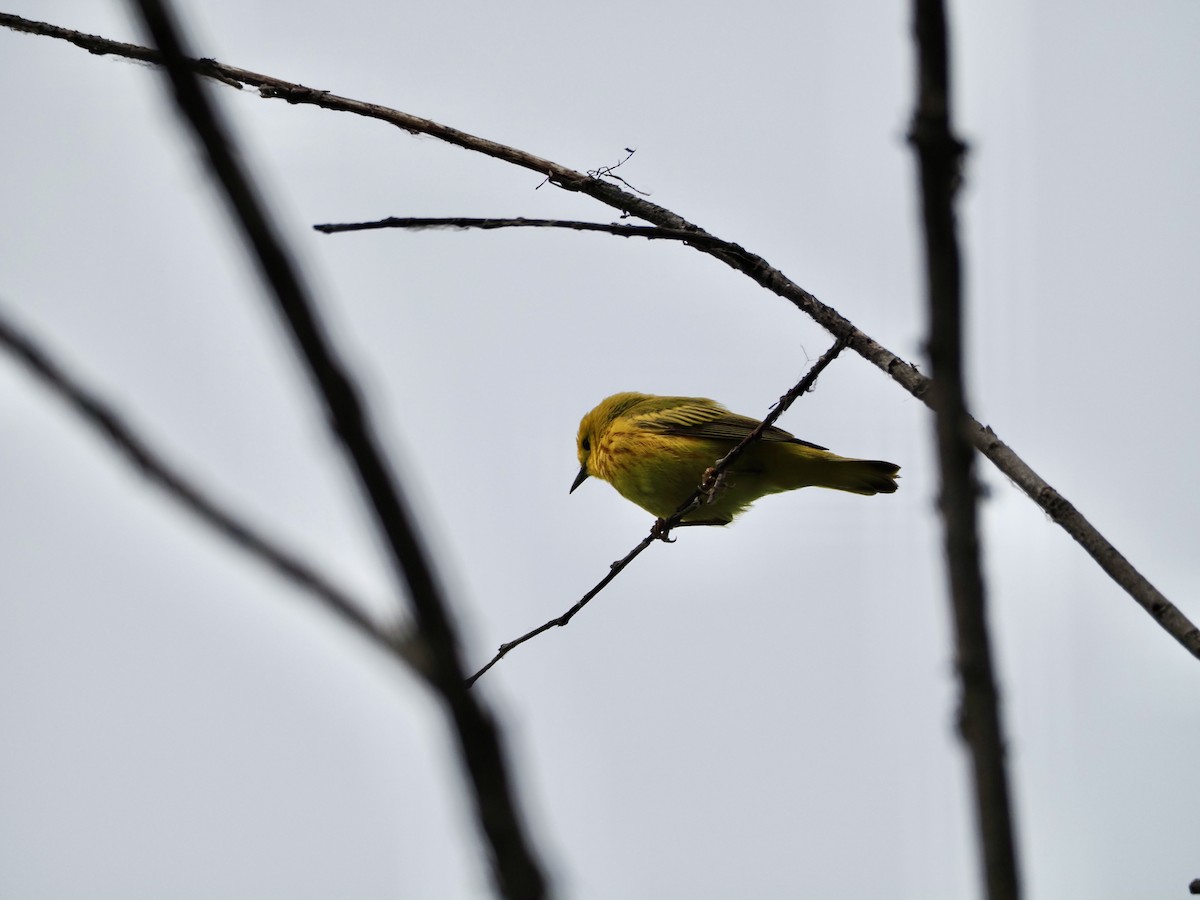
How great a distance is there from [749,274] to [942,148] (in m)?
2.09

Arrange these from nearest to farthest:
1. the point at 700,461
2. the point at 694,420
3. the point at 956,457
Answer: the point at 956,457
the point at 700,461
the point at 694,420

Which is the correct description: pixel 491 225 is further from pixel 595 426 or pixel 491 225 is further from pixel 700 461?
pixel 595 426

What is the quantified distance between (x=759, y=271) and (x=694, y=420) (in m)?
4.09

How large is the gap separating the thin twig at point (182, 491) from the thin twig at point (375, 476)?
0.18ft

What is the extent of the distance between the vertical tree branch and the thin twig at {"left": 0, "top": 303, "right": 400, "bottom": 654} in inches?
Result: 22.0

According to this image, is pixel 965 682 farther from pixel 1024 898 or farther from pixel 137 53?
pixel 137 53

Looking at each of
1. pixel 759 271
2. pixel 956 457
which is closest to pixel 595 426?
pixel 759 271

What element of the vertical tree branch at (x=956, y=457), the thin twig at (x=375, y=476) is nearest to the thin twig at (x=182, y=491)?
the thin twig at (x=375, y=476)

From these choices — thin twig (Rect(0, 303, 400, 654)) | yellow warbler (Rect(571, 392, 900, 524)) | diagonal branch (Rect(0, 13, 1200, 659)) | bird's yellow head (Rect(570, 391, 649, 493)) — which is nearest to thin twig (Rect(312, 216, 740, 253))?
diagonal branch (Rect(0, 13, 1200, 659))

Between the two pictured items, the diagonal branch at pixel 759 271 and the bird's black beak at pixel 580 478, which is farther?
the bird's black beak at pixel 580 478

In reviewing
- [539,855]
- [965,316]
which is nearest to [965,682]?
[965,316]

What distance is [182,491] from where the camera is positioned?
0.89m

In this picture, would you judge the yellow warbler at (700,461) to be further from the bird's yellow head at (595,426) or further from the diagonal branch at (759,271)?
the diagonal branch at (759,271)

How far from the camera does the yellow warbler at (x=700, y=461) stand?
21.4 ft
